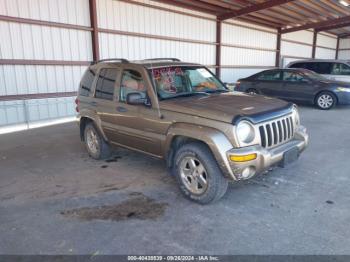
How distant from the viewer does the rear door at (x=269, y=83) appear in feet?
36.3

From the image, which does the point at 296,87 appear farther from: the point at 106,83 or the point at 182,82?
the point at 106,83

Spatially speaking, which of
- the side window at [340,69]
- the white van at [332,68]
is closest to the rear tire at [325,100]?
the white van at [332,68]

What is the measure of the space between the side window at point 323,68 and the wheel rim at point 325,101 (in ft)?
8.76

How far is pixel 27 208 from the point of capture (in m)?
3.48

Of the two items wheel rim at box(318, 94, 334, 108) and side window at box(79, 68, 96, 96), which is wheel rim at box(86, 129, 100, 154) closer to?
side window at box(79, 68, 96, 96)

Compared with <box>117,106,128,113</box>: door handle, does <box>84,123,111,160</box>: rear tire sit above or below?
below

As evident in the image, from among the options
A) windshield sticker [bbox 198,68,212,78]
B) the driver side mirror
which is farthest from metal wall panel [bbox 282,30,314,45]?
the driver side mirror

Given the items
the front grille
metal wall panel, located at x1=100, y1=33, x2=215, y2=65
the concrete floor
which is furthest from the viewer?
metal wall panel, located at x1=100, y1=33, x2=215, y2=65

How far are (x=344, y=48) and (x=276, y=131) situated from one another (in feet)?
88.6

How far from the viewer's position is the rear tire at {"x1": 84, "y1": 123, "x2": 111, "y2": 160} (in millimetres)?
5070

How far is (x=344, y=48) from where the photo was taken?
1011 inches

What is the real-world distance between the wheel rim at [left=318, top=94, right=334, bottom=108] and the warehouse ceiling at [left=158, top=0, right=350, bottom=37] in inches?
161

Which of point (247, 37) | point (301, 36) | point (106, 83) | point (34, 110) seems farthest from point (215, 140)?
point (301, 36)

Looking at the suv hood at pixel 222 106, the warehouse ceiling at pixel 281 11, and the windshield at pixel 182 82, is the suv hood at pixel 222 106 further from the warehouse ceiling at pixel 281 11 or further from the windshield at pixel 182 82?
the warehouse ceiling at pixel 281 11
